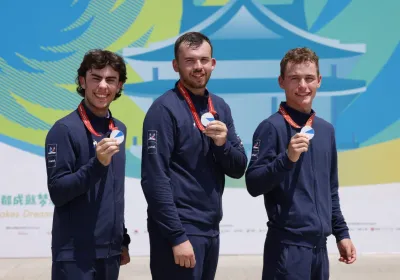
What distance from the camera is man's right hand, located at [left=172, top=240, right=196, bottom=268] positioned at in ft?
9.48

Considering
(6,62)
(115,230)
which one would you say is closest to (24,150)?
(6,62)

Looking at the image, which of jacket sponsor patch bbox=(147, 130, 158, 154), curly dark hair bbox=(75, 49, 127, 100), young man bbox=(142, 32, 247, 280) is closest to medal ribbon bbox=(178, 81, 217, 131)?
young man bbox=(142, 32, 247, 280)

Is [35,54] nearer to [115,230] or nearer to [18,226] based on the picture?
[18,226]

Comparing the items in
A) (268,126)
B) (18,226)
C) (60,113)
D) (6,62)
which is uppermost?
(6,62)

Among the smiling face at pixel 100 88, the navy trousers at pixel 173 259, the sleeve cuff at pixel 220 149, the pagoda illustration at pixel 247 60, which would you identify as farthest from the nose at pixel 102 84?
the pagoda illustration at pixel 247 60

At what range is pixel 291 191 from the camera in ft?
10.1

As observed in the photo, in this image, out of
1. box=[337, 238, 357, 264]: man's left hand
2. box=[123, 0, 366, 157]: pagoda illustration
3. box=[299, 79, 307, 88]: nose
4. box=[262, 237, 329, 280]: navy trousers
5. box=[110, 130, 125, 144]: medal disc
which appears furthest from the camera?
box=[123, 0, 366, 157]: pagoda illustration

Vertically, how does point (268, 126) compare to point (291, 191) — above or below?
above

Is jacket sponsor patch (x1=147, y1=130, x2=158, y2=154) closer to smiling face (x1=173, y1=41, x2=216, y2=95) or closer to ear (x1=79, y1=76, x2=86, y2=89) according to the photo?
smiling face (x1=173, y1=41, x2=216, y2=95)

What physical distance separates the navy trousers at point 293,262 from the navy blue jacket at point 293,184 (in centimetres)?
5

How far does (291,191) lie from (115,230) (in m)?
0.94

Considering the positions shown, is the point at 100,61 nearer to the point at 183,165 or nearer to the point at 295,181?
the point at 183,165

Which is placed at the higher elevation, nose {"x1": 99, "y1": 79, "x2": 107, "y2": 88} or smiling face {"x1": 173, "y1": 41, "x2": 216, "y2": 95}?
smiling face {"x1": 173, "y1": 41, "x2": 216, "y2": 95}

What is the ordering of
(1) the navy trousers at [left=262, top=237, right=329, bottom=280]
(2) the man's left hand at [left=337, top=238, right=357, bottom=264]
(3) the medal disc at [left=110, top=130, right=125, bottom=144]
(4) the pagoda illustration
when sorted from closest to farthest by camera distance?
(3) the medal disc at [left=110, top=130, right=125, bottom=144] → (1) the navy trousers at [left=262, top=237, right=329, bottom=280] → (2) the man's left hand at [left=337, top=238, right=357, bottom=264] → (4) the pagoda illustration
